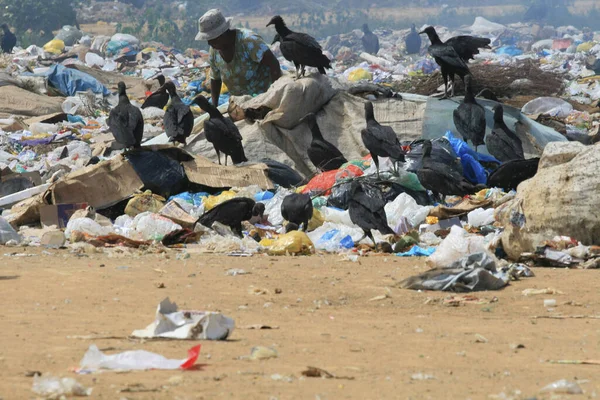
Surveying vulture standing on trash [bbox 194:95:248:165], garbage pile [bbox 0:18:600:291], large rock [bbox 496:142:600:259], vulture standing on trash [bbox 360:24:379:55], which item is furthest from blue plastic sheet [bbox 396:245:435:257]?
vulture standing on trash [bbox 360:24:379:55]

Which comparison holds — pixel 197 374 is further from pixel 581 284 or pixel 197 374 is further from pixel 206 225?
pixel 206 225

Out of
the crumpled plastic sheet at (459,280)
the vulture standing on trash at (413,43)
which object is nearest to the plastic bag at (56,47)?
the vulture standing on trash at (413,43)

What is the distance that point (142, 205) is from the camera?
359 inches

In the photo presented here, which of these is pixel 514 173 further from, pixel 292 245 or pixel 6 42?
pixel 6 42

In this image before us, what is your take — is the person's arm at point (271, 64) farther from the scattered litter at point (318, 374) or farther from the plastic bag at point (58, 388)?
the plastic bag at point (58, 388)

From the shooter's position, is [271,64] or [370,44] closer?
[271,64]

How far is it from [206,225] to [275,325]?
3643 millimetres

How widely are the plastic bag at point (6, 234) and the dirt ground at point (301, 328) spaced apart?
3.07ft

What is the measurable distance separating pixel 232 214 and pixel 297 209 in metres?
0.48

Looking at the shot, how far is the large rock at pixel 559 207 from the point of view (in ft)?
21.7

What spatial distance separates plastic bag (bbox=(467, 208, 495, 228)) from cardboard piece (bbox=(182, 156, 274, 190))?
2249mm

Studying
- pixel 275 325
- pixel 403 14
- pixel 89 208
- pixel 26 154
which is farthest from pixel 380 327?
pixel 403 14

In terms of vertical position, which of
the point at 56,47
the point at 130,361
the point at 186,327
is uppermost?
the point at 130,361

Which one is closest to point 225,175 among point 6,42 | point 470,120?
point 470,120
